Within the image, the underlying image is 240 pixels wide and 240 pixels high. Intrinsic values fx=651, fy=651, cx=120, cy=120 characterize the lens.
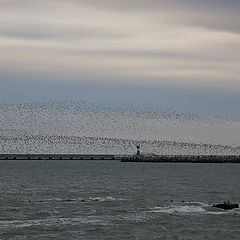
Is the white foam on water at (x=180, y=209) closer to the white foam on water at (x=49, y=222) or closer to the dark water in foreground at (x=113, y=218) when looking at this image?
the dark water in foreground at (x=113, y=218)

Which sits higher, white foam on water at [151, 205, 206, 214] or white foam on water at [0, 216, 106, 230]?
white foam on water at [151, 205, 206, 214]

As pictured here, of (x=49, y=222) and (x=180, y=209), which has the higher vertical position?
(x=180, y=209)

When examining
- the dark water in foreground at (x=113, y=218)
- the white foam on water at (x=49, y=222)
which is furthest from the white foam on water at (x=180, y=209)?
the white foam on water at (x=49, y=222)

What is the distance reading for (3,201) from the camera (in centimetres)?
7144

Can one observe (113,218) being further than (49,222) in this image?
Yes

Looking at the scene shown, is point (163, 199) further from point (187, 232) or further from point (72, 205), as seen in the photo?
point (187, 232)

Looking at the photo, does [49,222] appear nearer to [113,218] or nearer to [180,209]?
[113,218]

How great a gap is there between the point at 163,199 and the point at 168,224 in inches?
943

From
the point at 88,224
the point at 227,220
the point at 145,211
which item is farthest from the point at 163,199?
the point at 88,224

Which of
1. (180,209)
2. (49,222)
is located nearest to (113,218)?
(49,222)

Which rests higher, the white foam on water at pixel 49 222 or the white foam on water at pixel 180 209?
the white foam on water at pixel 180 209

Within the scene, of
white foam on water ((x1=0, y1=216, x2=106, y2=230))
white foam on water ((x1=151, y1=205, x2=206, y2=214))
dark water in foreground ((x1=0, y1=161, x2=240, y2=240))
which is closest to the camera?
dark water in foreground ((x1=0, y1=161, x2=240, y2=240))

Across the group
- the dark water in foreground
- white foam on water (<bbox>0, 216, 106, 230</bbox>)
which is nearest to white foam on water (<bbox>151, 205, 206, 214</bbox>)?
the dark water in foreground

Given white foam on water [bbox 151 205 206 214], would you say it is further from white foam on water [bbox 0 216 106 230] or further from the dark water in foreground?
white foam on water [bbox 0 216 106 230]
